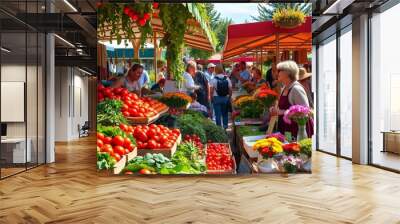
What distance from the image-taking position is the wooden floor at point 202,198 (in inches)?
169

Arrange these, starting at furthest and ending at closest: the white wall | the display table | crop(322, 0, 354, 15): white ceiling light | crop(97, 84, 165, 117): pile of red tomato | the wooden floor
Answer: the white wall → the display table → crop(97, 84, 165, 117): pile of red tomato → crop(322, 0, 354, 15): white ceiling light → the wooden floor

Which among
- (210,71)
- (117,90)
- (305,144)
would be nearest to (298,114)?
(305,144)

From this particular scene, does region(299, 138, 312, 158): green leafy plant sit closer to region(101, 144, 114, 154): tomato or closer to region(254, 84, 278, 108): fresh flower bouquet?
region(254, 84, 278, 108): fresh flower bouquet

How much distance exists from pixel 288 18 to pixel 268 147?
6.01 ft

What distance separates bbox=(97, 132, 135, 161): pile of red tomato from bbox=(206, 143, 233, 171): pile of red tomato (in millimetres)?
1091

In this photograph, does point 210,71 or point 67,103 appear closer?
point 210,71

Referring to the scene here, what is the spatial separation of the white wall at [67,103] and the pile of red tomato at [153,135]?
9.87 m

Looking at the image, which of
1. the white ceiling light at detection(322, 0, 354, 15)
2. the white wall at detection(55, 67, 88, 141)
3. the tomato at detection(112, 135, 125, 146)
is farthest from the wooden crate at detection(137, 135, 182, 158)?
the white wall at detection(55, 67, 88, 141)

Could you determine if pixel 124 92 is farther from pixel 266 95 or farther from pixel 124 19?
pixel 266 95

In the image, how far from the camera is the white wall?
1588cm

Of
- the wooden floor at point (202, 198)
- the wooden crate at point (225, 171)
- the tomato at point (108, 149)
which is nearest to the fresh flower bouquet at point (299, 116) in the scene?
the wooden floor at point (202, 198)

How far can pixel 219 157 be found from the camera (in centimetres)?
668

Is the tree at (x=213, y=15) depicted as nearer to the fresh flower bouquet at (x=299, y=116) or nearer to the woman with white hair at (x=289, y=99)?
the woman with white hair at (x=289, y=99)

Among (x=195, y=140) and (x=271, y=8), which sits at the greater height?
(x=271, y=8)
